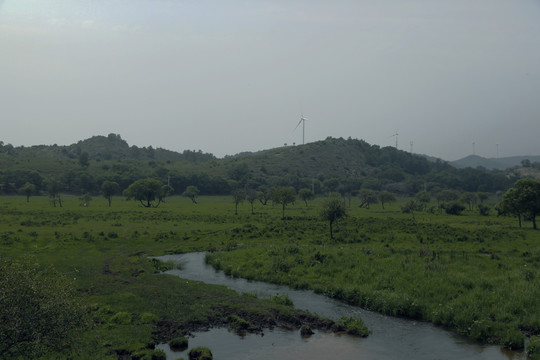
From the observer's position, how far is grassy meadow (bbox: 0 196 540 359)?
79.5 feet

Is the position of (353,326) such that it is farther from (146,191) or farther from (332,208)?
(146,191)

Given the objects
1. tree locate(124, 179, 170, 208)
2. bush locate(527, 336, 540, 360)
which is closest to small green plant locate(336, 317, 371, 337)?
bush locate(527, 336, 540, 360)

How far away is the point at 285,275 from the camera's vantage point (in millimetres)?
37344

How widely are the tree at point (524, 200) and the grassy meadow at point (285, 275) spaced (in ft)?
29.5

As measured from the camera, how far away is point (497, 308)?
25.9m

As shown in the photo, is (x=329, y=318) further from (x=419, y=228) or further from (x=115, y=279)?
(x=419, y=228)

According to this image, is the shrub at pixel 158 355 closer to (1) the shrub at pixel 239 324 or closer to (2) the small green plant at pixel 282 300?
(1) the shrub at pixel 239 324

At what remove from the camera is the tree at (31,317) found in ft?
44.7

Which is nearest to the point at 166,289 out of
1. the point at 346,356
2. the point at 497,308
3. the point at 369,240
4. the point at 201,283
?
the point at 201,283

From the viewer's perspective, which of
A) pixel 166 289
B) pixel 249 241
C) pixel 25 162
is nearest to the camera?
pixel 166 289

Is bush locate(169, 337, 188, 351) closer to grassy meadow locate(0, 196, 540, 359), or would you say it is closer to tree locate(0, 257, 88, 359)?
grassy meadow locate(0, 196, 540, 359)

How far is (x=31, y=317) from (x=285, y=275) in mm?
25655

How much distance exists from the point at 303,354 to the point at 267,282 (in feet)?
52.8

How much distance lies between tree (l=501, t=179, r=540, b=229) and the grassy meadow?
Result: 29.5 ft
